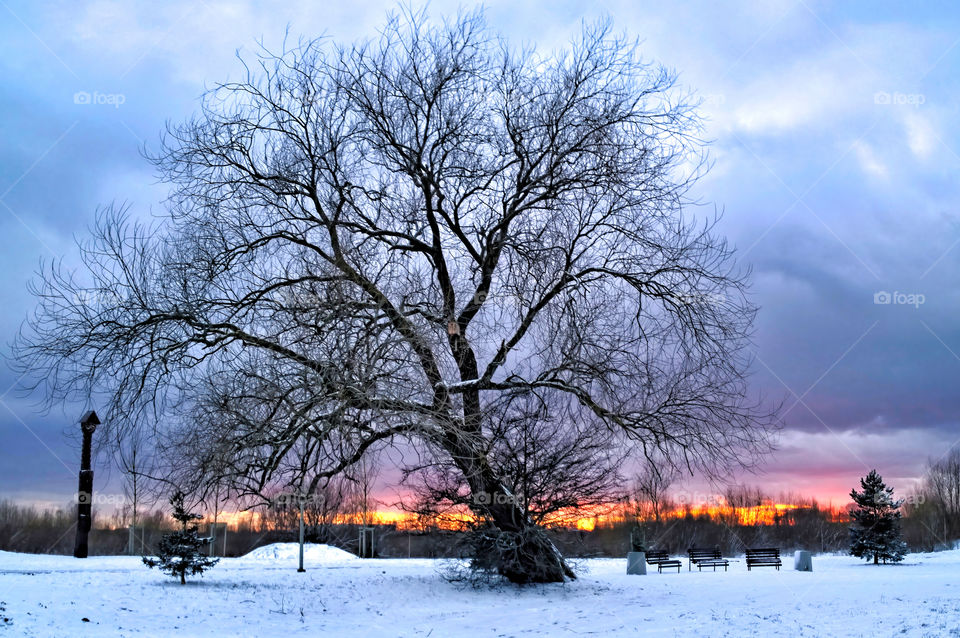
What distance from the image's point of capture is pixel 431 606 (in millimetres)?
15516

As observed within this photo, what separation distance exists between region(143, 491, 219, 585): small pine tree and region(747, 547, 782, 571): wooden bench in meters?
19.4

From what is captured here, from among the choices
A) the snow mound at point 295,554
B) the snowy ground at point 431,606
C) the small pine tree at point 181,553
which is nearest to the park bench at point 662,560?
the snowy ground at point 431,606

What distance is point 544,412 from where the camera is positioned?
16.9 m

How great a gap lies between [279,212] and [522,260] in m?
5.17

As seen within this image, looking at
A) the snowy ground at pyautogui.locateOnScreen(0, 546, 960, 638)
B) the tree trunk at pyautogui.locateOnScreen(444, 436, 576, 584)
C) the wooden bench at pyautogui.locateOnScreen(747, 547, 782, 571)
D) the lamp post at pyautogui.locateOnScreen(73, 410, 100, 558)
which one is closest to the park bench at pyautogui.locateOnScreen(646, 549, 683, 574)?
the wooden bench at pyautogui.locateOnScreen(747, 547, 782, 571)

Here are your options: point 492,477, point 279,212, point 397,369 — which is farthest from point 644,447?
point 279,212

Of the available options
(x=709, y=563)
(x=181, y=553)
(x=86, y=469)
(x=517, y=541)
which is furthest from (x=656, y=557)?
(x=86, y=469)

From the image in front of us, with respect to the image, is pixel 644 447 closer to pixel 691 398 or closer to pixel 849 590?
pixel 691 398

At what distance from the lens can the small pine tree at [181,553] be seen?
15.8 meters

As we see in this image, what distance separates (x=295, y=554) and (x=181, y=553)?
1314cm

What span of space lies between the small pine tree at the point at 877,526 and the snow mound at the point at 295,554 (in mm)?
19181

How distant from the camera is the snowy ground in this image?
453 inches
